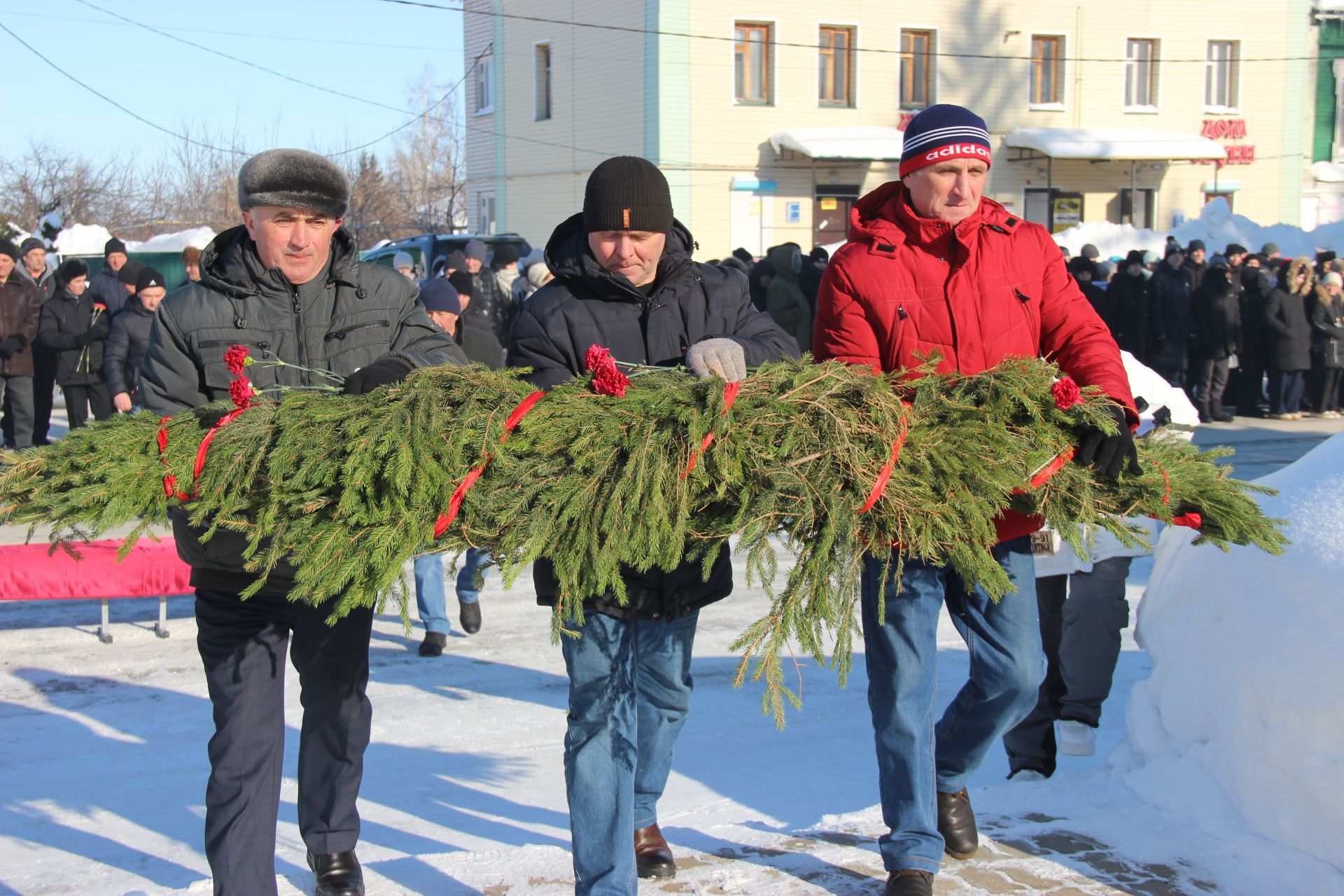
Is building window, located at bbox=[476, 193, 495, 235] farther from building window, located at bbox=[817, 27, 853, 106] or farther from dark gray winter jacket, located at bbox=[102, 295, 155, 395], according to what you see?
dark gray winter jacket, located at bbox=[102, 295, 155, 395]

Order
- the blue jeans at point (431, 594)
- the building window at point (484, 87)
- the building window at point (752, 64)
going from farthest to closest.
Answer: the building window at point (484, 87), the building window at point (752, 64), the blue jeans at point (431, 594)

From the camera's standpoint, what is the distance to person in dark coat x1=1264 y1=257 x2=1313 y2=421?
48.3 feet

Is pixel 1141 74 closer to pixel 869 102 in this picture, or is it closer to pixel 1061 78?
pixel 1061 78

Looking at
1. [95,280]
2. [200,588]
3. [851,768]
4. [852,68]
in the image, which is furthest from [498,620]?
[852,68]

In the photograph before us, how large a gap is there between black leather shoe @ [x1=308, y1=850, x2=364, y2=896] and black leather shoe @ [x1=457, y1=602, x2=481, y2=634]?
3105 mm

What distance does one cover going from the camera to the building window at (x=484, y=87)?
109 ft

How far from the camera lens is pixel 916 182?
11.3ft

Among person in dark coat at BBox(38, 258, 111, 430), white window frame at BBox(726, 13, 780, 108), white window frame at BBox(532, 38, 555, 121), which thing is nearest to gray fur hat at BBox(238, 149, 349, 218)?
person in dark coat at BBox(38, 258, 111, 430)

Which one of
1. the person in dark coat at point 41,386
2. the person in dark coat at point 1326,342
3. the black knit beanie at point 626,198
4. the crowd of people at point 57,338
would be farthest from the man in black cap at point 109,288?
the person in dark coat at point 1326,342

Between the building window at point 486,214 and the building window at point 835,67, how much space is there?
31.2ft

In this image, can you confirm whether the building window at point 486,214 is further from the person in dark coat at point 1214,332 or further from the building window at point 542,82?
the person in dark coat at point 1214,332

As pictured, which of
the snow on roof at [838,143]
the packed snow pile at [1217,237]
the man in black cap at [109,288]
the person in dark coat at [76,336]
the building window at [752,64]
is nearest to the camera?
the person in dark coat at [76,336]

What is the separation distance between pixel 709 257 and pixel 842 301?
25.1m

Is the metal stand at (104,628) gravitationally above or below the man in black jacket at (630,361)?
below
